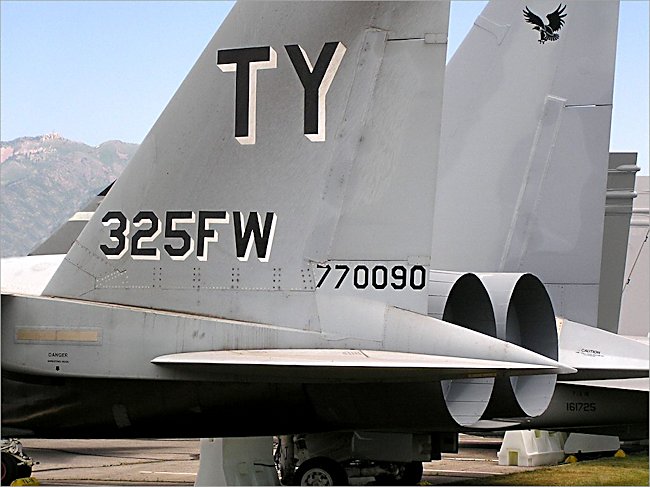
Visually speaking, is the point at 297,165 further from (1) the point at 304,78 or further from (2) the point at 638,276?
(2) the point at 638,276

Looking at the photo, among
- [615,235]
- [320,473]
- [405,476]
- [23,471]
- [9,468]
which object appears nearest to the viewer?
[320,473]

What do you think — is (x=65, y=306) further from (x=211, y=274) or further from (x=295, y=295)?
(x=295, y=295)

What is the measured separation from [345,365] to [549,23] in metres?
6.22

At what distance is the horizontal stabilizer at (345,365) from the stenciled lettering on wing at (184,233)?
719 millimetres

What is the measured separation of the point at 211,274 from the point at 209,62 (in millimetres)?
1306

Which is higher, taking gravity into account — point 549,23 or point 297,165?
point 549,23

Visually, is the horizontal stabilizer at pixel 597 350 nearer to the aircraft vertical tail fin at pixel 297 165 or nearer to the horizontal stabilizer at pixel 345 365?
the aircraft vertical tail fin at pixel 297 165

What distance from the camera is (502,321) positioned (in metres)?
7.54

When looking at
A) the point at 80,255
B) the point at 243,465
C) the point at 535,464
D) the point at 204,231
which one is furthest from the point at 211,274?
the point at 535,464

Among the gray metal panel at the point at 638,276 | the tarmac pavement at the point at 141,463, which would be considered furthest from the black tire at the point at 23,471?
the gray metal panel at the point at 638,276

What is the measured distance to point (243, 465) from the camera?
8.23m

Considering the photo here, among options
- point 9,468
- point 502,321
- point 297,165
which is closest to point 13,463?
point 9,468

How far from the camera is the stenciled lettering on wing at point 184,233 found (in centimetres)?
655

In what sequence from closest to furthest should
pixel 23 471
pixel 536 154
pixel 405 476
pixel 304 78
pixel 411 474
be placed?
1. pixel 304 78
2. pixel 536 154
3. pixel 405 476
4. pixel 411 474
5. pixel 23 471
